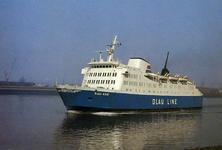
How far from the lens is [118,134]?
22688 mm

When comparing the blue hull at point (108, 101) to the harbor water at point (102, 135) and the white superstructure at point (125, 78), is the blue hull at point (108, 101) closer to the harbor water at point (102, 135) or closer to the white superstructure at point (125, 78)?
the white superstructure at point (125, 78)

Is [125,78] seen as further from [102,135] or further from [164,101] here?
[102,135]

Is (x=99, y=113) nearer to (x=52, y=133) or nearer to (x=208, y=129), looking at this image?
(x=52, y=133)

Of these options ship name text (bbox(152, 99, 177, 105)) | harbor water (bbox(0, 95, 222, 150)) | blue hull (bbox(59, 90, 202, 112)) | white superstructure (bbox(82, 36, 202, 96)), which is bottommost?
harbor water (bbox(0, 95, 222, 150))

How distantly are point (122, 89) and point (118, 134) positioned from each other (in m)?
12.1

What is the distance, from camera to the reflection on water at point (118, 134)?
1902 cm

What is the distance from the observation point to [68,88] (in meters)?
31.0

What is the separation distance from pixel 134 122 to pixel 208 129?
8.42m

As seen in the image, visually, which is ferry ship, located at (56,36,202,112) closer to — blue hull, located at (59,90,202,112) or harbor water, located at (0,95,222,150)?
blue hull, located at (59,90,202,112)

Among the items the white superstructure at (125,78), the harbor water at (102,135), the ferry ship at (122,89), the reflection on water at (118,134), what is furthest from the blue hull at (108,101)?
the harbor water at (102,135)

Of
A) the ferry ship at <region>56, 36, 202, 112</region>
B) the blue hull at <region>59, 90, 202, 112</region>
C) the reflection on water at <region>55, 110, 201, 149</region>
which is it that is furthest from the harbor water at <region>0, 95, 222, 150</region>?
the ferry ship at <region>56, 36, 202, 112</region>

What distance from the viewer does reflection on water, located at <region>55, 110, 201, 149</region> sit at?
19.0 meters

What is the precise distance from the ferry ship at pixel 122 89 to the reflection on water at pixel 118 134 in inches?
86.1

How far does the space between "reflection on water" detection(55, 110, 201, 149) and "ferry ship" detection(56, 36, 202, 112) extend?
86.1 inches
